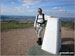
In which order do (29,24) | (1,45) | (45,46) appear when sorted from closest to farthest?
(45,46) < (1,45) < (29,24)

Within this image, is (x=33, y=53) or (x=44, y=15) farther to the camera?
(x=44, y=15)

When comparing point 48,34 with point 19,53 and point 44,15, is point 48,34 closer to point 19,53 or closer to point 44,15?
point 44,15

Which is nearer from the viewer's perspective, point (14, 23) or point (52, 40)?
point (52, 40)

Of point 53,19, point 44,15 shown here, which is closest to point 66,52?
point 53,19

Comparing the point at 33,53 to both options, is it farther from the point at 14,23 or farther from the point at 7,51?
the point at 14,23

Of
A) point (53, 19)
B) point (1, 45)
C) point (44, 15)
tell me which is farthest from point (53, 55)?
point (1, 45)

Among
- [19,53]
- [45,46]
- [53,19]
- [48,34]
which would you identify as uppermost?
[53,19]

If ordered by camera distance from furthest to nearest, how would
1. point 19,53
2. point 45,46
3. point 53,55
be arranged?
point 19,53
point 45,46
point 53,55

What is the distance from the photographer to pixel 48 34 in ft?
17.7

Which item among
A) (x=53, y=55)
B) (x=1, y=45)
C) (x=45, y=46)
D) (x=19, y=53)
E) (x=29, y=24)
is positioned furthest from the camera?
(x=29, y=24)

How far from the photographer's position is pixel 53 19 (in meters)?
5.42

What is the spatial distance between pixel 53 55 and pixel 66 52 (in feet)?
1.74

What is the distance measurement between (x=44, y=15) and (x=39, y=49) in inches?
58.5

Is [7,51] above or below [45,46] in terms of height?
below
